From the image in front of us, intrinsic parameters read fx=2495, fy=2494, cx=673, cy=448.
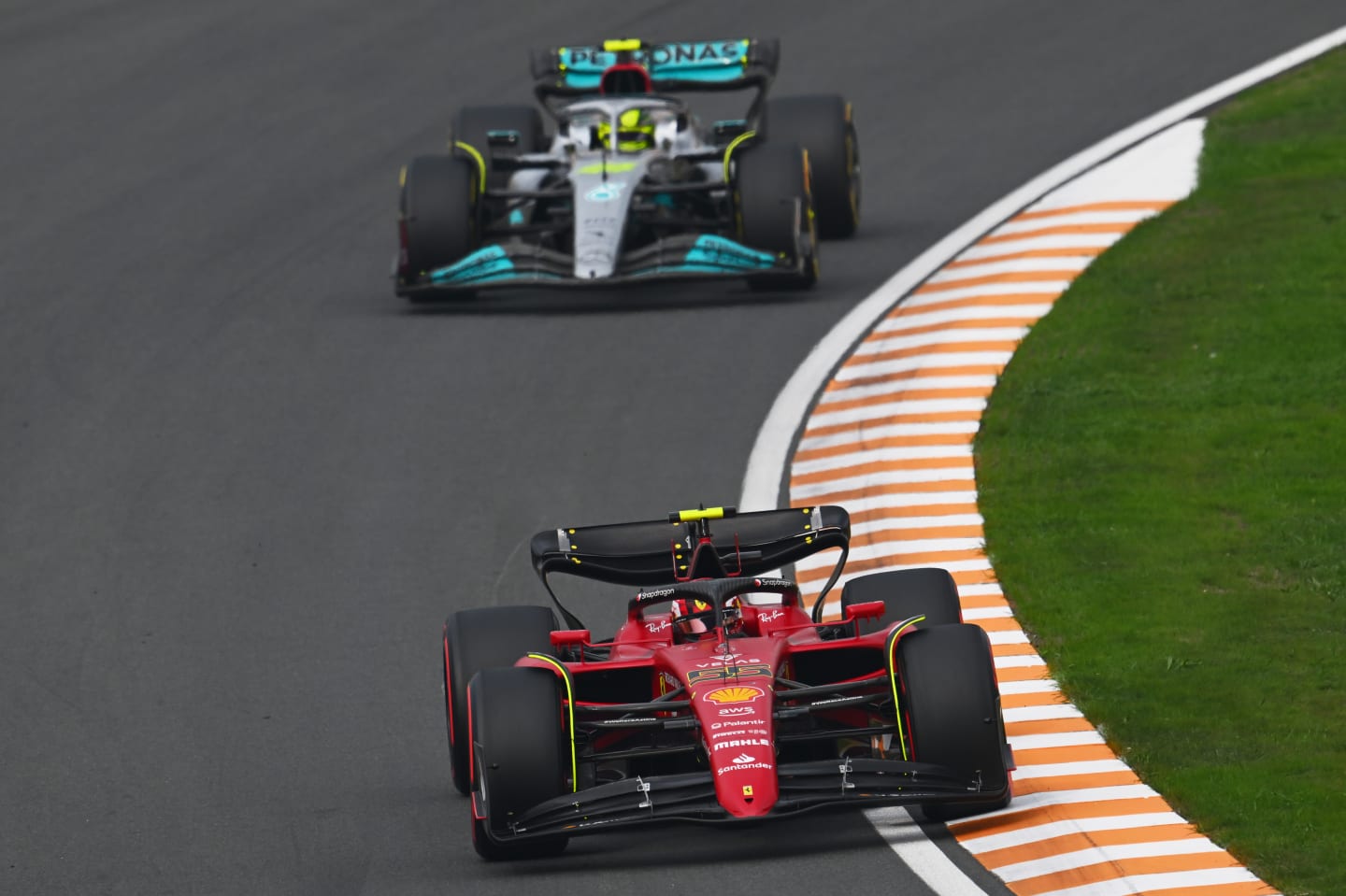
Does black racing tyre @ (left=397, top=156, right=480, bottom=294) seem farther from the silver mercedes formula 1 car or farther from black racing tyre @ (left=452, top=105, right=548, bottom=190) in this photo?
black racing tyre @ (left=452, top=105, right=548, bottom=190)

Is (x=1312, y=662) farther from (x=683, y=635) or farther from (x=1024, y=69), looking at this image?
(x=1024, y=69)

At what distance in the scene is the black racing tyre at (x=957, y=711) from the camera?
31.4 ft

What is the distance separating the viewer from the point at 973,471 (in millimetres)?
15102

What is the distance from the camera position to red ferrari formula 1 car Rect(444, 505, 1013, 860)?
935 centimetres

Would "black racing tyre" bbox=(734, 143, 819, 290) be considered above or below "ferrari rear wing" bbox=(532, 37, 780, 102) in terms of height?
below

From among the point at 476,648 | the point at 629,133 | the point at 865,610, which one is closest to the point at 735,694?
the point at 865,610

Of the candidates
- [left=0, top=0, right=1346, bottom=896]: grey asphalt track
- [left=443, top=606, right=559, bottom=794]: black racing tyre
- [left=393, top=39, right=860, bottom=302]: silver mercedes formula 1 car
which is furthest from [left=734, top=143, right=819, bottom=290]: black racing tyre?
[left=443, top=606, right=559, bottom=794]: black racing tyre

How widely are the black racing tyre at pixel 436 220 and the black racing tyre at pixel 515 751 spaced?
9683 millimetres

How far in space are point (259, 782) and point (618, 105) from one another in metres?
10.0

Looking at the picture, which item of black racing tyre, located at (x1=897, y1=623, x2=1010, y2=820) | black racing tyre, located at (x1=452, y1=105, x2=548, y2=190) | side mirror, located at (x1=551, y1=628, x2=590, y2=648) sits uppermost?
black racing tyre, located at (x1=452, y1=105, x2=548, y2=190)

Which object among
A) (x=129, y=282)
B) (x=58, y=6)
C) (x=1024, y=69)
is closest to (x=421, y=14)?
(x=58, y=6)

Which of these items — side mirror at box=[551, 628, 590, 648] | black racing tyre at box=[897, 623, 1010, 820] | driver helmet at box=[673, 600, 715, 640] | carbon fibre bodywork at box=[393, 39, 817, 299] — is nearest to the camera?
black racing tyre at box=[897, 623, 1010, 820]

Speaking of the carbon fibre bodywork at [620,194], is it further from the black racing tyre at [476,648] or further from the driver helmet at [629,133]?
the black racing tyre at [476,648]

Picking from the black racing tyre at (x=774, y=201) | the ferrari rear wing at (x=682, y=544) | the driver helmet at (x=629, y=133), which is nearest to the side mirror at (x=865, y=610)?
the ferrari rear wing at (x=682, y=544)
